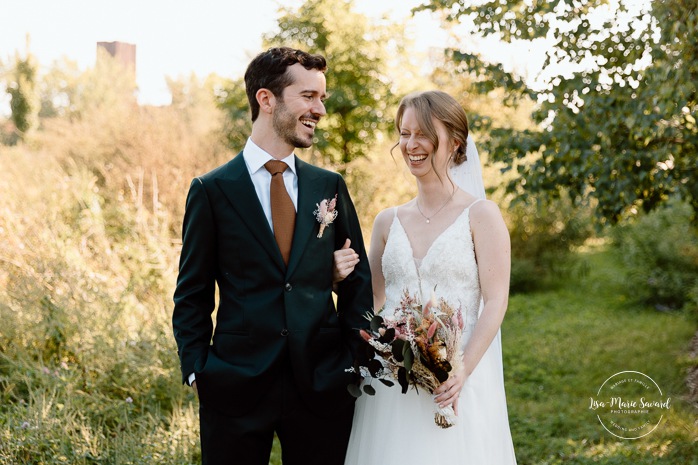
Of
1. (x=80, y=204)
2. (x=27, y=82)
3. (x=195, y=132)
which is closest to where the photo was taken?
(x=80, y=204)

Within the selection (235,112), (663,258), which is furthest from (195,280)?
(235,112)

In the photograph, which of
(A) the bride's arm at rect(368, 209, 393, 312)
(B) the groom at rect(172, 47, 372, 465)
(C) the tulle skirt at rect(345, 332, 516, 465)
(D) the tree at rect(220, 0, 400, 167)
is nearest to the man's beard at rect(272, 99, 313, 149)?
(B) the groom at rect(172, 47, 372, 465)

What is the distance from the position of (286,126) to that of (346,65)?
1055 cm

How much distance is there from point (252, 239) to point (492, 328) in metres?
0.99

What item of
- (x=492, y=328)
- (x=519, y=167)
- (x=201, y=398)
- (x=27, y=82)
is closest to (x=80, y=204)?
(x=519, y=167)

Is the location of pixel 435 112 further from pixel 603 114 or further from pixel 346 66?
pixel 346 66

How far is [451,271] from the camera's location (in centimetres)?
290

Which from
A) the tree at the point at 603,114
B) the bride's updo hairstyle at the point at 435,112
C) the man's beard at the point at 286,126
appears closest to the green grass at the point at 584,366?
the tree at the point at 603,114

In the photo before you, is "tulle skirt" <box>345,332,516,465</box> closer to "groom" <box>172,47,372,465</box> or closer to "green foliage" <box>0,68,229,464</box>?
"groom" <box>172,47,372,465</box>

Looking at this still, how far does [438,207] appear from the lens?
3.06 meters

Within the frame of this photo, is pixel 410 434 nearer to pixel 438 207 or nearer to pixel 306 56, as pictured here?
pixel 438 207

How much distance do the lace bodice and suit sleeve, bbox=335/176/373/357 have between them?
14 centimetres

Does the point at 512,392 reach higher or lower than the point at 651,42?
lower

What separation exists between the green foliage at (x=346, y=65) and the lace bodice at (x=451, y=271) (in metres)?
9.59
